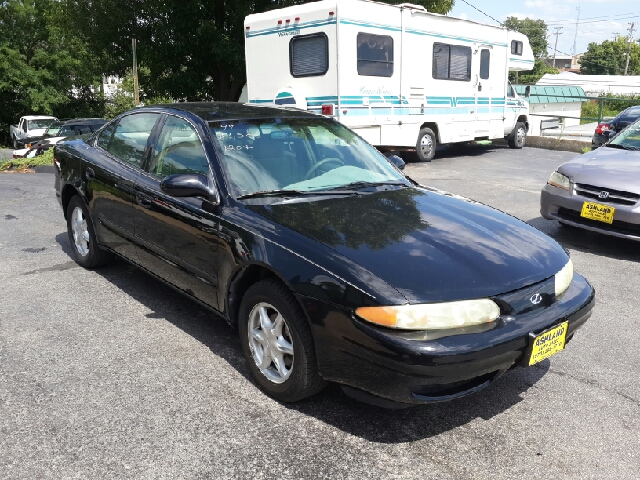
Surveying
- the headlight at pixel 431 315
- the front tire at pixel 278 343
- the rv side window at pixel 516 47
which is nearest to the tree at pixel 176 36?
the rv side window at pixel 516 47

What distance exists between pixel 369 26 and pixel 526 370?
901cm

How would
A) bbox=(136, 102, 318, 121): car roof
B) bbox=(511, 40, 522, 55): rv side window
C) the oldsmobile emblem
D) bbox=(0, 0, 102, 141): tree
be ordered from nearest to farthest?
the oldsmobile emblem
bbox=(136, 102, 318, 121): car roof
bbox=(511, 40, 522, 55): rv side window
bbox=(0, 0, 102, 141): tree

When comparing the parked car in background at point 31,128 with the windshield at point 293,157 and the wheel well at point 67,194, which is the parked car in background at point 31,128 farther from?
the windshield at point 293,157

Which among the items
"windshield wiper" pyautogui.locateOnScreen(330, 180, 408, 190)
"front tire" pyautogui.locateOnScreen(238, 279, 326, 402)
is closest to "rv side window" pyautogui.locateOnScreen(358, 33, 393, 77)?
"windshield wiper" pyautogui.locateOnScreen(330, 180, 408, 190)

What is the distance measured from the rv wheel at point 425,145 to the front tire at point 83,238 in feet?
29.7

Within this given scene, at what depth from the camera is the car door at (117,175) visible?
4508 millimetres

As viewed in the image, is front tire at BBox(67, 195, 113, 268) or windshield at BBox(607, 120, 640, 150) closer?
front tire at BBox(67, 195, 113, 268)

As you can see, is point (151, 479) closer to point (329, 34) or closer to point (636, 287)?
point (636, 287)

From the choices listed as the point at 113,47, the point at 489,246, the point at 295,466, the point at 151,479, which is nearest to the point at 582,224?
the point at 489,246

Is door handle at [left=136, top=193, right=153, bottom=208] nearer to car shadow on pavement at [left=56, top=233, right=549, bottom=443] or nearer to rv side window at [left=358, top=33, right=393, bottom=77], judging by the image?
car shadow on pavement at [left=56, top=233, right=549, bottom=443]

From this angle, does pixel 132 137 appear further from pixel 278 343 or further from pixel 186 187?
pixel 278 343

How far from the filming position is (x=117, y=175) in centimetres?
463

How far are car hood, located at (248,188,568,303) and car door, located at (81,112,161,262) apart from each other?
1.46 meters

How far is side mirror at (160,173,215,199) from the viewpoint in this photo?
11.7 ft
